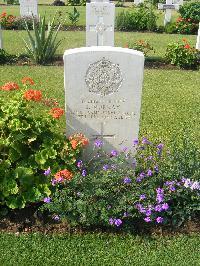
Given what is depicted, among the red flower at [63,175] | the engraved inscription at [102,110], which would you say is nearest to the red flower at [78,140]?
the engraved inscription at [102,110]

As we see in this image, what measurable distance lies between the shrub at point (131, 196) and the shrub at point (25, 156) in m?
0.19

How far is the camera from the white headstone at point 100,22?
34.4ft

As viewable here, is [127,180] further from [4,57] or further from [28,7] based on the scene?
[28,7]

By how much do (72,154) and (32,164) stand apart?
0.42 m

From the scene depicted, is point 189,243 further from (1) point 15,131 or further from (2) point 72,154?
(1) point 15,131

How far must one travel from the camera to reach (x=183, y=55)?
10305 mm

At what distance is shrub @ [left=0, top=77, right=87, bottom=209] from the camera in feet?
13.1

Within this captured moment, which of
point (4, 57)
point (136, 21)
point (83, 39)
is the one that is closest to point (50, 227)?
point (4, 57)

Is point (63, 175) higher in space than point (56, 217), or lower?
higher

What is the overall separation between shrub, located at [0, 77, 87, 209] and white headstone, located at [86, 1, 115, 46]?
6.94 meters

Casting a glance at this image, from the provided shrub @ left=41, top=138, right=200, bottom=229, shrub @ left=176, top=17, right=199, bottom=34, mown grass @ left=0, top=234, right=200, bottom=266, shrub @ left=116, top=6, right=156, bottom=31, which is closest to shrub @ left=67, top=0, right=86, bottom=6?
shrub @ left=116, top=6, right=156, bottom=31

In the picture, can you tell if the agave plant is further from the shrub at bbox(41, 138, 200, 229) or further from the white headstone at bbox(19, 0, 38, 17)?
the shrub at bbox(41, 138, 200, 229)

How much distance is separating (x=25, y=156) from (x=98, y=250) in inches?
45.9

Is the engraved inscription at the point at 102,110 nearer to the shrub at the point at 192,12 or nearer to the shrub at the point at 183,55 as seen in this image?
the shrub at the point at 183,55
